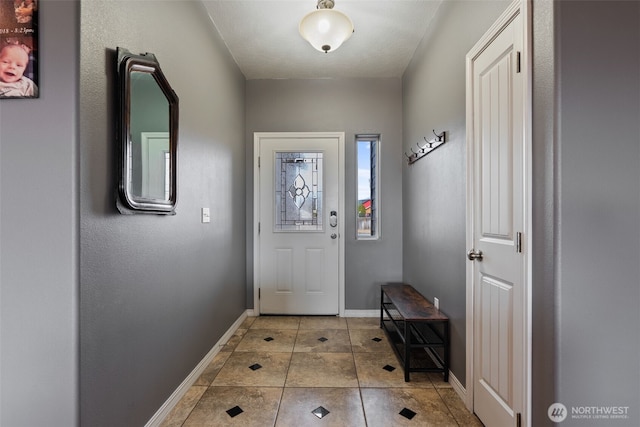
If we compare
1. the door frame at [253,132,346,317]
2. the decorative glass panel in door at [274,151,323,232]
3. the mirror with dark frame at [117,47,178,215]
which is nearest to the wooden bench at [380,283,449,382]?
the door frame at [253,132,346,317]

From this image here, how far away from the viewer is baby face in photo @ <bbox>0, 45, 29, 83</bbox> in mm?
1085

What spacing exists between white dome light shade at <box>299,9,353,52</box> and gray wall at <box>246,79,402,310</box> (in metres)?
1.29

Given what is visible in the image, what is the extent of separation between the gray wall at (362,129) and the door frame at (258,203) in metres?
0.06

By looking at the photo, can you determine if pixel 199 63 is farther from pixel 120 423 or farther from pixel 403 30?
pixel 120 423

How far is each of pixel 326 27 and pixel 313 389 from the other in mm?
2471

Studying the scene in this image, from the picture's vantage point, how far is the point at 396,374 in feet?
7.11

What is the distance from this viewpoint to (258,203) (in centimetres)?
345

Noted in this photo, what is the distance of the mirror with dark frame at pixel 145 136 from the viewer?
130cm

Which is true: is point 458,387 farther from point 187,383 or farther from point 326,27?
point 326,27

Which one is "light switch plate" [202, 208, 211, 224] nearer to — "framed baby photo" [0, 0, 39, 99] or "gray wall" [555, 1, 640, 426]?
"framed baby photo" [0, 0, 39, 99]

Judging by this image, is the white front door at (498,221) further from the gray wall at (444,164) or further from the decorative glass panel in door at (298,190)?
the decorative glass panel in door at (298,190)

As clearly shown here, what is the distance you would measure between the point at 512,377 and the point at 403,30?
8.76 ft

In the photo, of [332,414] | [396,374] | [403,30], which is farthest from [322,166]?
[332,414]

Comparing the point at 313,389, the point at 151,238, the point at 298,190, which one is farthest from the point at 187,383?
the point at 298,190
